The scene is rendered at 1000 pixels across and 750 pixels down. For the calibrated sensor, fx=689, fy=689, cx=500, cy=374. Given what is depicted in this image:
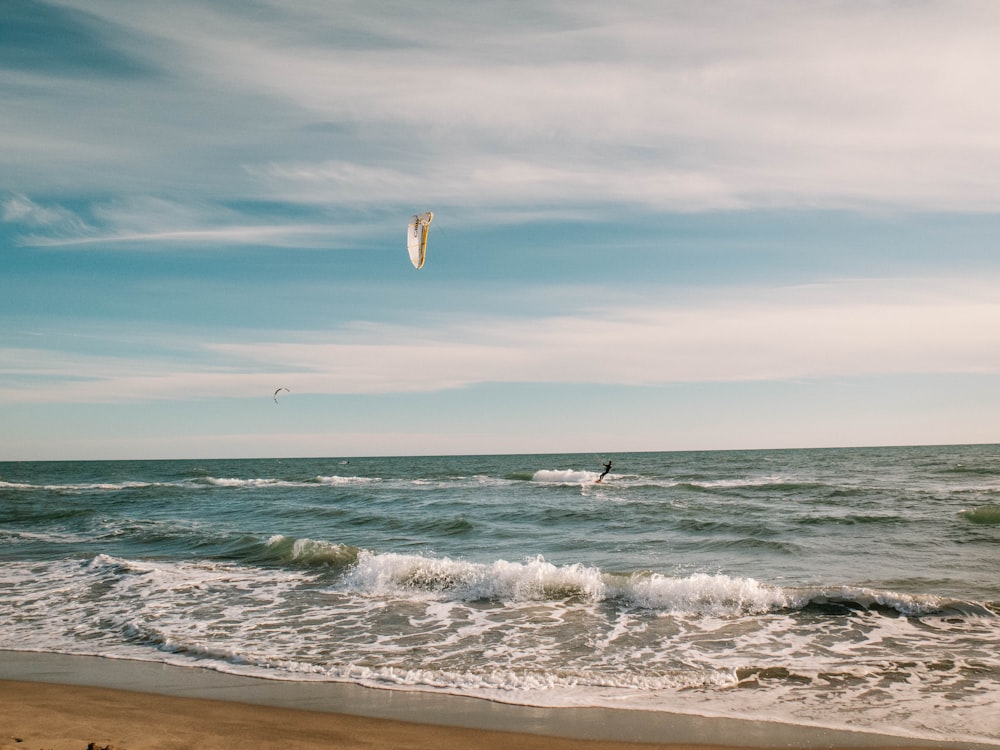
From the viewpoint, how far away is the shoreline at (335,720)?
525cm

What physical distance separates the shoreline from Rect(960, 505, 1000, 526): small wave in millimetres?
14961

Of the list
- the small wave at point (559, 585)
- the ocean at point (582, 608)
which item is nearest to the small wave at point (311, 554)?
the ocean at point (582, 608)

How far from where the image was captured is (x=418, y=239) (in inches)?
418

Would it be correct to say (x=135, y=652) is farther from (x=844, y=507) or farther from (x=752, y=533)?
(x=844, y=507)

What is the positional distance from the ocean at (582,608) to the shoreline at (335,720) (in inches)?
10.3

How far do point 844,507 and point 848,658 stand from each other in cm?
1594

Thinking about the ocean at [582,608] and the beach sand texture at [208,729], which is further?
the ocean at [582,608]

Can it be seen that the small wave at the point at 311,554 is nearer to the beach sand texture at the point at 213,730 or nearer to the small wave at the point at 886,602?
the beach sand texture at the point at 213,730

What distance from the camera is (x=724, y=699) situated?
245 inches

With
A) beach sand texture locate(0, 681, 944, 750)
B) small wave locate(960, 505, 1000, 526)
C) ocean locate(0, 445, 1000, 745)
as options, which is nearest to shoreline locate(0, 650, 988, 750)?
beach sand texture locate(0, 681, 944, 750)

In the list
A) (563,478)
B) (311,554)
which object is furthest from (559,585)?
(563,478)

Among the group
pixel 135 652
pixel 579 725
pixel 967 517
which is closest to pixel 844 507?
pixel 967 517


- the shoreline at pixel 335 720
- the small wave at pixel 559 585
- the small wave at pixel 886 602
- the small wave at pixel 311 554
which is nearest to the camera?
the shoreline at pixel 335 720

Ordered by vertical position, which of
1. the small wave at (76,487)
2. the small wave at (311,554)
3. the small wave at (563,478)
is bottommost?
the small wave at (76,487)
